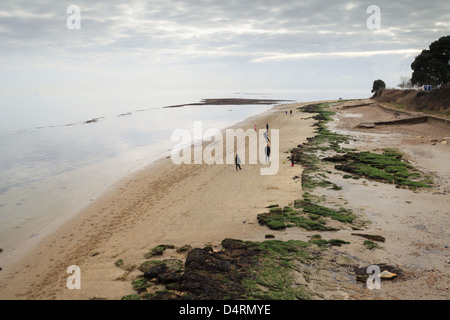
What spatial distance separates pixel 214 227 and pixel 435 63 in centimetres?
5971

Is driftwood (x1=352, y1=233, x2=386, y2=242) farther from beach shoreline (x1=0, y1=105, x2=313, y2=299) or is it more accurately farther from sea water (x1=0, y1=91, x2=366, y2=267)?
sea water (x1=0, y1=91, x2=366, y2=267)

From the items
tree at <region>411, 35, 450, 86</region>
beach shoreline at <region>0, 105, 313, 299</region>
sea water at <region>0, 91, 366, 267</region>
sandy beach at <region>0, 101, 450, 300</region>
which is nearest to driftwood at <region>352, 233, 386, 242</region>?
sandy beach at <region>0, 101, 450, 300</region>

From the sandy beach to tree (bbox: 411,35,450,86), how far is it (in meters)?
40.4

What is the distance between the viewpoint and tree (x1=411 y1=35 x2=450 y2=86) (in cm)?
5275

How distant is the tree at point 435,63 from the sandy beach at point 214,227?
133ft

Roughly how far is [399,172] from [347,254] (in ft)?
40.6

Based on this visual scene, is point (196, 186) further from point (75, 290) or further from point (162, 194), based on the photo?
point (75, 290)

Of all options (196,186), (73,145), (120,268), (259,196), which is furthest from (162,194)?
(73,145)

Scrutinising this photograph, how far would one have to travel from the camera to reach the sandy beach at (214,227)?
31.1 ft

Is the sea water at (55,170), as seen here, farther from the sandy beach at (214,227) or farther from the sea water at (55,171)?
the sandy beach at (214,227)

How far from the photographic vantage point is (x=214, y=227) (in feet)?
43.8

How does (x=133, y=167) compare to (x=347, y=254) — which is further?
(x=133, y=167)

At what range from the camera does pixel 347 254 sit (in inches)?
412

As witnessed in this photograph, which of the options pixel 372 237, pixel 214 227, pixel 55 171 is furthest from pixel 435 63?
pixel 55 171
